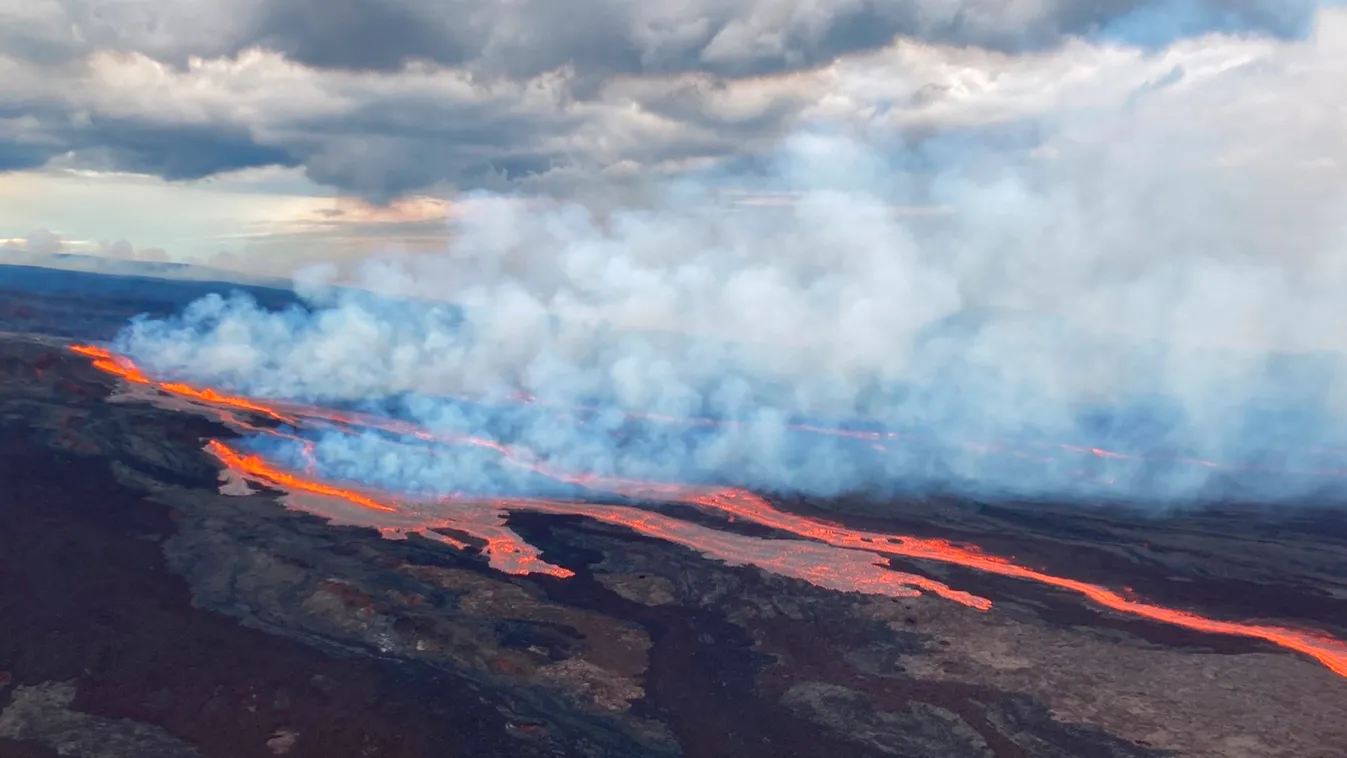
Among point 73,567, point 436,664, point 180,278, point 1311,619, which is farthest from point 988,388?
point 180,278

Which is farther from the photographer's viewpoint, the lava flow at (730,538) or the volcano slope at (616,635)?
the lava flow at (730,538)

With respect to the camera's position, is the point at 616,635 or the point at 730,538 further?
the point at 730,538

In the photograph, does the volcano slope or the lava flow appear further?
the lava flow

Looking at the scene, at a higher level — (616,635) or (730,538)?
(730,538)

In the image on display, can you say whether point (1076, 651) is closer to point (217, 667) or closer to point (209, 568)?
point (217, 667)
